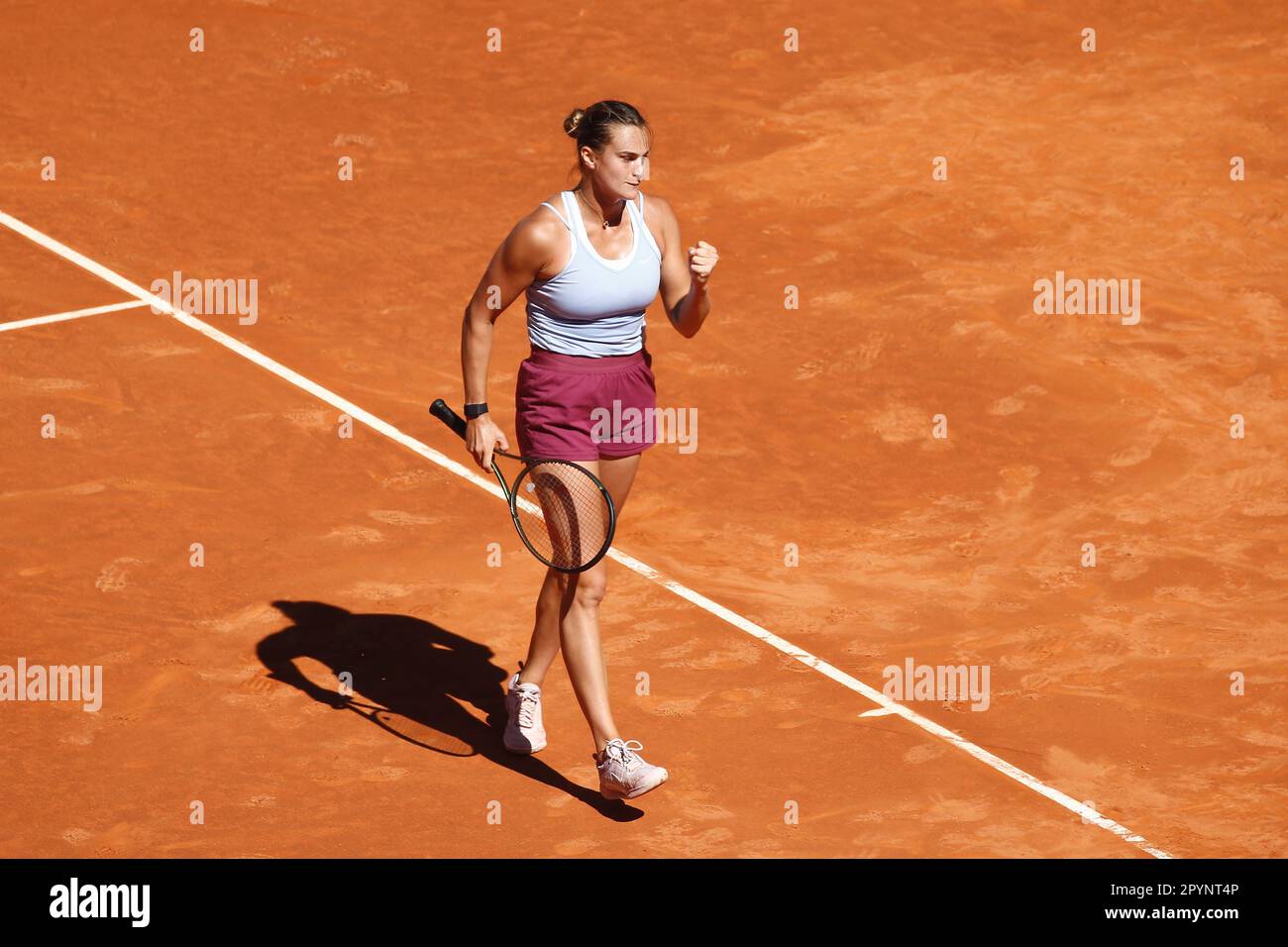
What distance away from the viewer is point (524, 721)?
23.5ft

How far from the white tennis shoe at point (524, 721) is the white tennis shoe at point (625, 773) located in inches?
23.6

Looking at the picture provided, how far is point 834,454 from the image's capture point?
9.91m

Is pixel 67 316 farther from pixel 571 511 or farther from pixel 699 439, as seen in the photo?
pixel 571 511

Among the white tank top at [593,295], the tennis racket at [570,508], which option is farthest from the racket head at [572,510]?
the white tank top at [593,295]

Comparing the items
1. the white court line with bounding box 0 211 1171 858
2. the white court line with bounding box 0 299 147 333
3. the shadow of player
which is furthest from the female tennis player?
the white court line with bounding box 0 299 147 333

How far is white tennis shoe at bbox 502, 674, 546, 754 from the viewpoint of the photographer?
7160 millimetres

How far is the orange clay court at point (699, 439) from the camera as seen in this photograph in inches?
275

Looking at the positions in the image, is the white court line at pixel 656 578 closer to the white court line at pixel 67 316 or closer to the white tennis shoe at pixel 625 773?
the white court line at pixel 67 316

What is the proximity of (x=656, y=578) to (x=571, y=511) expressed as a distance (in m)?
2.23

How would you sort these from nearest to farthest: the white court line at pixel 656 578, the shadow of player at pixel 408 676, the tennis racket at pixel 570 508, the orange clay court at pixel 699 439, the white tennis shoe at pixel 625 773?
the tennis racket at pixel 570 508 → the white tennis shoe at pixel 625 773 → the white court line at pixel 656 578 → the orange clay court at pixel 699 439 → the shadow of player at pixel 408 676

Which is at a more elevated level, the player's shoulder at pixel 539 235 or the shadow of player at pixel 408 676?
the player's shoulder at pixel 539 235

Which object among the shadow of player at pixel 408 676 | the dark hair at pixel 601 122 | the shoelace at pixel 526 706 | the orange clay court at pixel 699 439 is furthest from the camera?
the shadow of player at pixel 408 676

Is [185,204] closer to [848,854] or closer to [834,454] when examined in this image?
[834,454]

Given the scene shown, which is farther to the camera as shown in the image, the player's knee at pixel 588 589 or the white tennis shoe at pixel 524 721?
the white tennis shoe at pixel 524 721
